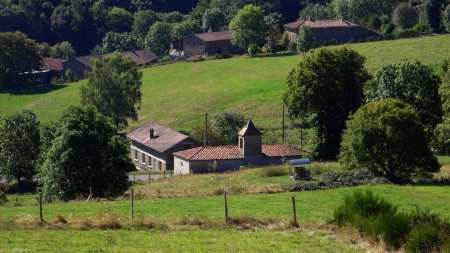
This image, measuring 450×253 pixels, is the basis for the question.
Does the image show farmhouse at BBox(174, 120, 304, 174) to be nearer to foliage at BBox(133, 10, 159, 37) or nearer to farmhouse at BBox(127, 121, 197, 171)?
farmhouse at BBox(127, 121, 197, 171)

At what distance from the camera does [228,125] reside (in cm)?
7688

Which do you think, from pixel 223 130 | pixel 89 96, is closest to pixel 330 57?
pixel 223 130

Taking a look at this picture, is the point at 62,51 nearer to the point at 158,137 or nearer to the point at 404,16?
the point at 404,16

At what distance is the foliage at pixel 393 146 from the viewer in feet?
157

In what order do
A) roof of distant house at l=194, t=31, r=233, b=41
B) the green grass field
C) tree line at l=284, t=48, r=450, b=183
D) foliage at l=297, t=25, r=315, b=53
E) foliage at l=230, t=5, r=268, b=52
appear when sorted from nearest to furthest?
1. the green grass field
2. tree line at l=284, t=48, r=450, b=183
3. foliage at l=297, t=25, r=315, b=53
4. foliage at l=230, t=5, r=268, b=52
5. roof of distant house at l=194, t=31, r=233, b=41

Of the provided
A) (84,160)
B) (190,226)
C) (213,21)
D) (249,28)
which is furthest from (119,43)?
(190,226)

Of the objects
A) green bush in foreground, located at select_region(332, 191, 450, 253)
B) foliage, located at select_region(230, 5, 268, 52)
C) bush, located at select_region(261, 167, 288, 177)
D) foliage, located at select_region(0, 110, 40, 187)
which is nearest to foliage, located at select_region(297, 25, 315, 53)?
foliage, located at select_region(230, 5, 268, 52)

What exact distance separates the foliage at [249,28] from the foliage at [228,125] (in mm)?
41777

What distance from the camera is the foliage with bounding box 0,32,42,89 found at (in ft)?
364

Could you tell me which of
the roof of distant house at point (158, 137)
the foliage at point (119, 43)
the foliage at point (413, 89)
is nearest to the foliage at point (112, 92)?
the roof of distant house at point (158, 137)

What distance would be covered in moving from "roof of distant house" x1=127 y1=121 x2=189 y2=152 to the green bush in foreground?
147 feet

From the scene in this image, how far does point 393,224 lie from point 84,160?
947 inches

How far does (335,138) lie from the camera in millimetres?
63688

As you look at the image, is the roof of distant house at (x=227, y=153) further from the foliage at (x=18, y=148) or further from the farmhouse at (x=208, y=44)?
the farmhouse at (x=208, y=44)
